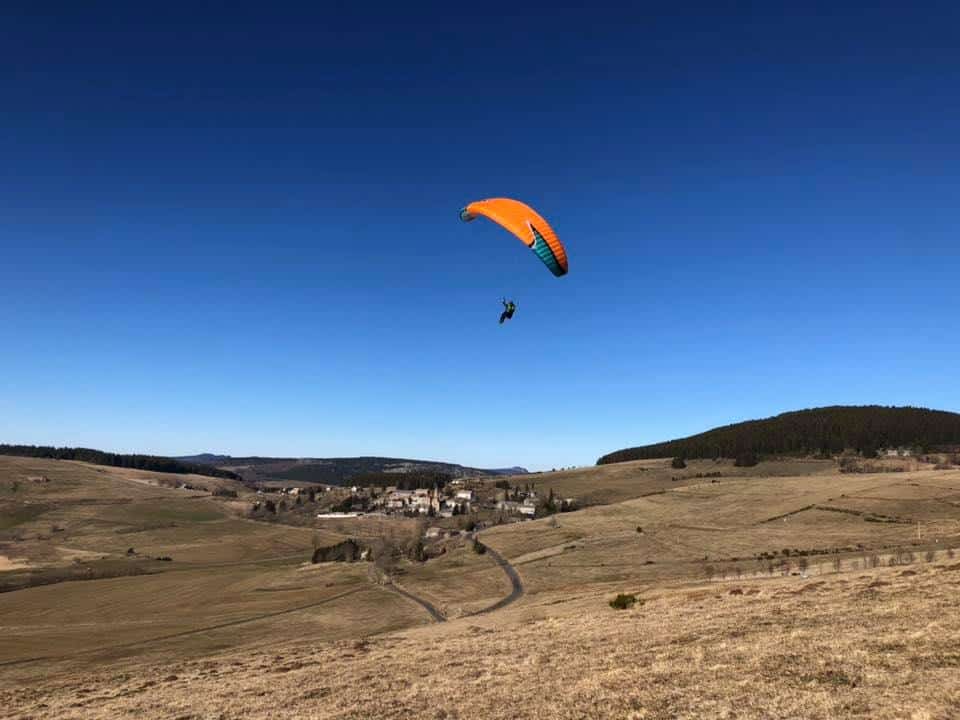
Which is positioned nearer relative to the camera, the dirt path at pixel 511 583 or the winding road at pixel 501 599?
the winding road at pixel 501 599

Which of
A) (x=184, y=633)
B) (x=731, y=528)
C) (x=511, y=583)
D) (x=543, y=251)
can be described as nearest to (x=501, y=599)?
(x=511, y=583)

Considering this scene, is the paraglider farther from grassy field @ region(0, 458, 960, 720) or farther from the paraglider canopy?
grassy field @ region(0, 458, 960, 720)

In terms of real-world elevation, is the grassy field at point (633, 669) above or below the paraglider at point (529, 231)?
below

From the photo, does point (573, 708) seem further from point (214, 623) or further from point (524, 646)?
point (214, 623)

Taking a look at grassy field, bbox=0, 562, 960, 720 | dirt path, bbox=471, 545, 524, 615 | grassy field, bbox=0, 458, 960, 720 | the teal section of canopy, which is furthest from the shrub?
the teal section of canopy

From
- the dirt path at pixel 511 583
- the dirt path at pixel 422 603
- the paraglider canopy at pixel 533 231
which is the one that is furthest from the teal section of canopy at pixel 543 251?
the dirt path at pixel 422 603

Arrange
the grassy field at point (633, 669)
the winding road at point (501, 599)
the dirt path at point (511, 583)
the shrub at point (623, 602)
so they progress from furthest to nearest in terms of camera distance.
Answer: the dirt path at point (511, 583), the winding road at point (501, 599), the shrub at point (623, 602), the grassy field at point (633, 669)

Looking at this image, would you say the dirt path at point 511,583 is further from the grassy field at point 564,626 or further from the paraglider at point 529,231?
the paraglider at point 529,231

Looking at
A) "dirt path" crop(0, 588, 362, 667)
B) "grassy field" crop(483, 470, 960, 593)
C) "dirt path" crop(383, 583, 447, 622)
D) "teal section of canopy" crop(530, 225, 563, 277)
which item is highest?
"teal section of canopy" crop(530, 225, 563, 277)
